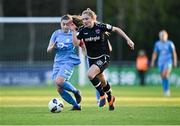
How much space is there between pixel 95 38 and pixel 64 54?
3.56ft

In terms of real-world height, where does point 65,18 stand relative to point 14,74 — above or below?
above

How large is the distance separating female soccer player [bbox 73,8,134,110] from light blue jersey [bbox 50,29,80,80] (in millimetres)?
409

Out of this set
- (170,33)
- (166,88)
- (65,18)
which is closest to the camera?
(65,18)

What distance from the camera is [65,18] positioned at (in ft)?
62.1

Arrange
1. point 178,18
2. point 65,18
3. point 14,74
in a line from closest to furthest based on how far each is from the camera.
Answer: point 65,18
point 14,74
point 178,18

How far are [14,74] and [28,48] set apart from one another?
8.53ft

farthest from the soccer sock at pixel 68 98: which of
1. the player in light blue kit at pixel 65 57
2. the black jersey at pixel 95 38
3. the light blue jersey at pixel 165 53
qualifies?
the light blue jersey at pixel 165 53

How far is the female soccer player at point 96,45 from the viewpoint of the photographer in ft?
60.1

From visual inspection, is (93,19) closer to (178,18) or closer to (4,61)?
(4,61)

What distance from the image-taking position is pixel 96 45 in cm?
1855

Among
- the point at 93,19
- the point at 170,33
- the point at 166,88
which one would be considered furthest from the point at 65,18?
the point at 170,33

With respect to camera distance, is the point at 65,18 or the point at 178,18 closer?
the point at 65,18

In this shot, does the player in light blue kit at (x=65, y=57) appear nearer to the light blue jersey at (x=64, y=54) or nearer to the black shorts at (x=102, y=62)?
the light blue jersey at (x=64, y=54)

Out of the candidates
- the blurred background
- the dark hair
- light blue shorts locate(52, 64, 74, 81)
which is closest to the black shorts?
light blue shorts locate(52, 64, 74, 81)
